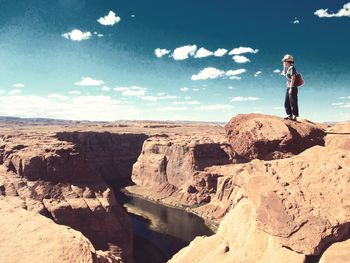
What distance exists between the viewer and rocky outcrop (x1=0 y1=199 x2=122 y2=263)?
57.4 ft

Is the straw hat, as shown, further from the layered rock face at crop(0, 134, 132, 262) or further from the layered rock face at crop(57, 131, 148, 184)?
the layered rock face at crop(57, 131, 148, 184)

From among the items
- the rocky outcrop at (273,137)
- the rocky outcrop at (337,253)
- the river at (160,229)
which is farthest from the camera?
the river at (160,229)

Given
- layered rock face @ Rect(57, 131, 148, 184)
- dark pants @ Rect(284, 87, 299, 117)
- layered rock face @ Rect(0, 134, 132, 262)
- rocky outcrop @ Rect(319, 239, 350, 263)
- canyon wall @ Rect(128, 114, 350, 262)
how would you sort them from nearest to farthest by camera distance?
rocky outcrop @ Rect(319, 239, 350, 263) < canyon wall @ Rect(128, 114, 350, 262) < dark pants @ Rect(284, 87, 299, 117) < layered rock face @ Rect(0, 134, 132, 262) < layered rock face @ Rect(57, 131, 148, 184)

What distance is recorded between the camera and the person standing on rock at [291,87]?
16891 mm

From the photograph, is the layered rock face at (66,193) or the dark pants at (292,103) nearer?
the dark pants at (292,103)

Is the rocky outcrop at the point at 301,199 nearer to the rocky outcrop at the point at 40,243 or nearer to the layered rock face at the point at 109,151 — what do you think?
the rocky outcrop at the point at 40,243

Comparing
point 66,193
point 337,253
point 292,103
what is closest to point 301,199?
point 337,253

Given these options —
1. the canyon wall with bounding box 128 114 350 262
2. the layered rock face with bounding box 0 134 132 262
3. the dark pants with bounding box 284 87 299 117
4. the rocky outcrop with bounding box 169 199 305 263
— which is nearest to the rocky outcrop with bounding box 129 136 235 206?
the layered rock face with bounding box 0 134 132 262

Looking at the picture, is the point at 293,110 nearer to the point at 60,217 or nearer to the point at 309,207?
the point at 309,207

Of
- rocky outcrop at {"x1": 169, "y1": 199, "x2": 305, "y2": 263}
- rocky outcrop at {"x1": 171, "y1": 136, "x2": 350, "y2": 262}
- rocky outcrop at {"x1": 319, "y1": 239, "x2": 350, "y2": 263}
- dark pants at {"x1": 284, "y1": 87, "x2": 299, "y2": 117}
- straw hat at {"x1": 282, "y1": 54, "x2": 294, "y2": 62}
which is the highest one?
straw hat at {"x1": 282, "y1": 54, "x2": 294, "y2": 62}

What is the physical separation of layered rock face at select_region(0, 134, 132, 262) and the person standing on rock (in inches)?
1340

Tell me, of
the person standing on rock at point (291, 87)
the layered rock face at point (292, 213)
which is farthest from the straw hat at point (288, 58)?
the layered rock face at point (292, 213)

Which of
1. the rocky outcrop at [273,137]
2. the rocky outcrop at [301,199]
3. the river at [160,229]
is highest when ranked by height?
the rocky outcrop at [273,137]

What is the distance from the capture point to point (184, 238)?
6481 centimetres
